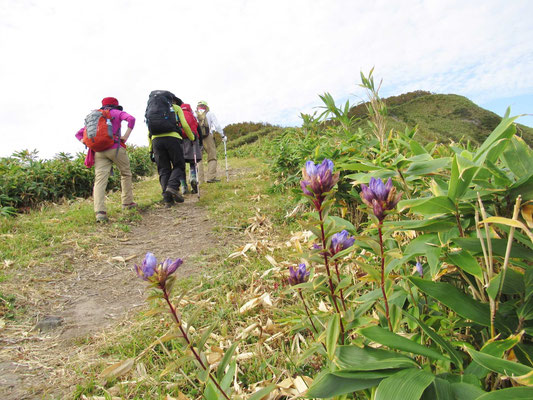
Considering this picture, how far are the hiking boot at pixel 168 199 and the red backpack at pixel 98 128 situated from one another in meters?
1.60

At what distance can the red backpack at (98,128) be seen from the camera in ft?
17.7

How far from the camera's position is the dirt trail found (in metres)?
2.11

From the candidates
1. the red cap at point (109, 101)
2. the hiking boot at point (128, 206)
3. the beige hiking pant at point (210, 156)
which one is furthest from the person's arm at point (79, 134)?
the beige hiking pant at point (210, 156)

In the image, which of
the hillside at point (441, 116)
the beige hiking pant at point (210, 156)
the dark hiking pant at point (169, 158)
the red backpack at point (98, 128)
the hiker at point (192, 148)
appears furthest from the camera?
the beige hiking pant at point (210, 156)

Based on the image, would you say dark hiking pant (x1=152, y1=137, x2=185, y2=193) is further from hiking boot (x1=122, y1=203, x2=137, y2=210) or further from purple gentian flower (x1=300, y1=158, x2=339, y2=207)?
purple gentian flower (x1=300, y1=158, x2=339, y2=207)

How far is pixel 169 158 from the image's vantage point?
659 centimetres


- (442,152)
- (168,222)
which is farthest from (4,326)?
(442,152)

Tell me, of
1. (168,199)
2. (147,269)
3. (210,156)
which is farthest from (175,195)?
(147,269)

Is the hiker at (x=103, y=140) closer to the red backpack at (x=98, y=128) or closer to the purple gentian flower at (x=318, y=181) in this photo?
the red backpack at (x=98, y=128)

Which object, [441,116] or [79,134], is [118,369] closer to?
[79,134]

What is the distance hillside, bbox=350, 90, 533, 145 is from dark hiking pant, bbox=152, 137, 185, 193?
3.74 m

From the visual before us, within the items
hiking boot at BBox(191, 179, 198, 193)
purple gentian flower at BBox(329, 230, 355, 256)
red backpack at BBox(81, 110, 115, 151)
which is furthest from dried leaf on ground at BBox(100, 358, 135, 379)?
hiking boot at BBox(191, 179, 198, 193)

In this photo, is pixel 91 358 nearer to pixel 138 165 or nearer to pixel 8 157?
pixel 8 157

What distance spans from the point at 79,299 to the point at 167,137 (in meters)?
3.76
